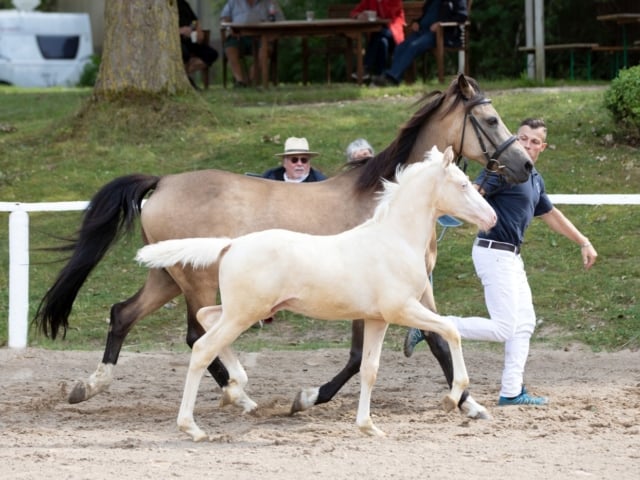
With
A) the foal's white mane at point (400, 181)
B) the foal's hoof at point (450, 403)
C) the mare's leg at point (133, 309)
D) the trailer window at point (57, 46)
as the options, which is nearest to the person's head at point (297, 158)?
the mare's leg at point (133, 309)

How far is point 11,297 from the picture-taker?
8.97 m

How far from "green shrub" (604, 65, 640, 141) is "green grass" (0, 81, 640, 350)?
0.32 metres

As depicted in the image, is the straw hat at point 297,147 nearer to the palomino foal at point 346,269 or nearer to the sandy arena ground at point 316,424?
the sandy arena ground at point 316,424

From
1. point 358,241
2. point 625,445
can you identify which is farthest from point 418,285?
point 625,445

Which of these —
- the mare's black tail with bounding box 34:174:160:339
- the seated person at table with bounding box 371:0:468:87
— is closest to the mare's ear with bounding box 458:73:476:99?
the mare's black tail with bounding box 34:174:160:339

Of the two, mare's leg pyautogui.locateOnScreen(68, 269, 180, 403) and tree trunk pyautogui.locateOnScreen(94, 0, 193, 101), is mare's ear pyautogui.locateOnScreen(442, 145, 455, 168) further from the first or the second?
tree trunk pyautogui.locateOnScreen(94, 0, 193, 101)

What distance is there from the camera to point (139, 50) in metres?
13.6

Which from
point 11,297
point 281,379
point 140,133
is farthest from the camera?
point 140,133

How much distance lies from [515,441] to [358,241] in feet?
4.32

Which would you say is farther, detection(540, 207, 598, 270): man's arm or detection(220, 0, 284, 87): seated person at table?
detection(220, 0, 284, 87): seated person at table

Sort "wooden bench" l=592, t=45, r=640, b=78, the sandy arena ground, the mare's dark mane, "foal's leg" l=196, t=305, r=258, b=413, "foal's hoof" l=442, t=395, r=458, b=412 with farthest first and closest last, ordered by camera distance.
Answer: "wooden bench" l=592, t=45, r=640, b=78 → the mare's dark mane → "foal's leg" l=196, t=305, r=258, b=413 → "foal's hoof" l=442, t=395, r=458, b=412 → the sandy arena ground

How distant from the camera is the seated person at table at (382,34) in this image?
17.1 meters

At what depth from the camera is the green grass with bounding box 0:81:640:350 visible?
9820 millimetres

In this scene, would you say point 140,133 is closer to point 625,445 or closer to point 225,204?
point 225,204
